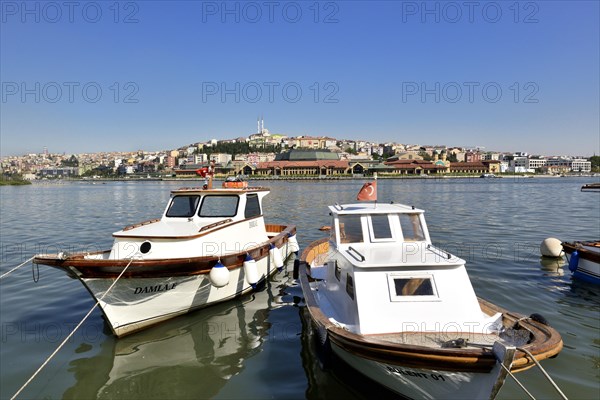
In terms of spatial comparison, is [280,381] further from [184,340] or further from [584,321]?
[584,321]

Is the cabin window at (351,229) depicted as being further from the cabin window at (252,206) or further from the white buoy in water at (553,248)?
the white buoy in water at (553,248)

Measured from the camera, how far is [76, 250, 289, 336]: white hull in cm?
853

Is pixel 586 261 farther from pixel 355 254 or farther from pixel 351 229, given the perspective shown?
pixel 355 254

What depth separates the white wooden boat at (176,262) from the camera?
845 cm

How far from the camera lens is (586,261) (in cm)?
1279

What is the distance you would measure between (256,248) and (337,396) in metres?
5.67

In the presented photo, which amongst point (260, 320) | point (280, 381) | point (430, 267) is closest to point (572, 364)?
point (430, 267)

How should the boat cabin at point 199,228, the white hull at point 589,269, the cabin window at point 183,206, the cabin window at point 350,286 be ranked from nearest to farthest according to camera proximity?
the cabin window at point 350,286 < the boat cabin at point 199,228 < the cabin window at point 183,206 < the white hull at point 589,269

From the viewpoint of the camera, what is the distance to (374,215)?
856cm

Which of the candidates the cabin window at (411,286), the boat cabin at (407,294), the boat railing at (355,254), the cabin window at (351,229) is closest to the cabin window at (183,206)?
the cabin window at (351,229)

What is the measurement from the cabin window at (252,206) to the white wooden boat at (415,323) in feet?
15.6

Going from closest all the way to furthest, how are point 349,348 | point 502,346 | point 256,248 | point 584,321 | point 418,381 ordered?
point 502,346 < point 418,381 < point 349,348 < point 584,321 < point 256,248

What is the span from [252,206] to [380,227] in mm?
5592

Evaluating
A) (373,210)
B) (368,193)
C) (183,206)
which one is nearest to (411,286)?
(373,210)
